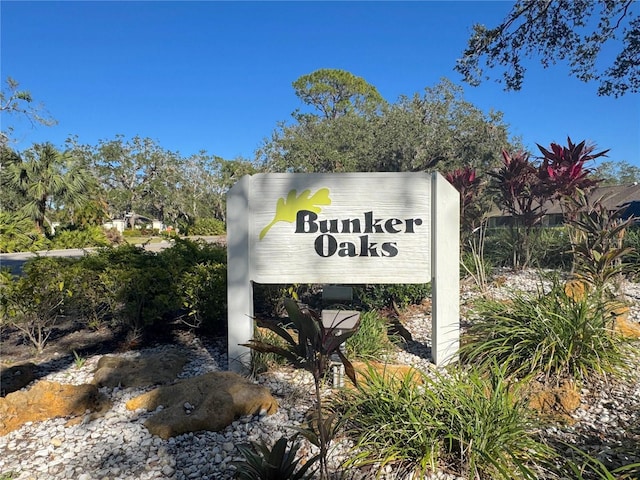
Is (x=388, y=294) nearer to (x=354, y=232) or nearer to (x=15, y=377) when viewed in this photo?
(x=354, y=232)

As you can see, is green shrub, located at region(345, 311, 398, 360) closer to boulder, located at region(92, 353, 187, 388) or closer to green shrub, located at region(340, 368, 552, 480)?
green shrub, located at region(340, 368, 552, 480)

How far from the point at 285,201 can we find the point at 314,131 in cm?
2056

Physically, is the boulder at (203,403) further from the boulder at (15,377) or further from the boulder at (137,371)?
the boulder at (15,377)

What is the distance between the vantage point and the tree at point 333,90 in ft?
113

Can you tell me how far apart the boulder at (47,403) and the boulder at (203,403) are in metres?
0.32

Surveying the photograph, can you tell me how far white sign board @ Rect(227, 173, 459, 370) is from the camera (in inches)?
159

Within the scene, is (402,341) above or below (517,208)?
below

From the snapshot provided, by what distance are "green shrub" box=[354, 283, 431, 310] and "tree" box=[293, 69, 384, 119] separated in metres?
30.0

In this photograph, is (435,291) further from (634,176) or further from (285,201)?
(634,176)

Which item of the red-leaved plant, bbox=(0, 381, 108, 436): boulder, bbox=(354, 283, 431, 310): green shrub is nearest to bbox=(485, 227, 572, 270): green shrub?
the red-leaved plant

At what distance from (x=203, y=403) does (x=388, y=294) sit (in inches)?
141

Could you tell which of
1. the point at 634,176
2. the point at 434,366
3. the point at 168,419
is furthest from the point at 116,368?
the point at 634,176

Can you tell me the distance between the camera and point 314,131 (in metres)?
23.7

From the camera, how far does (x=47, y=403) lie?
3125mm
